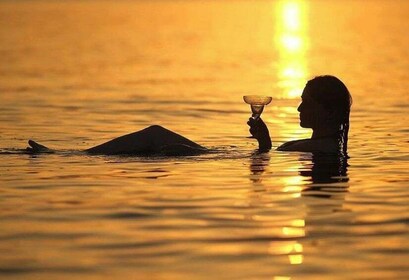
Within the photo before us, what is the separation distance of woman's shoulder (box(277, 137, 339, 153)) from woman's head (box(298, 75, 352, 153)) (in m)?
0.31

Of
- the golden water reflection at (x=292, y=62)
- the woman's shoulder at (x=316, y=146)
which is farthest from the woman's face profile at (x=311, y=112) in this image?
the golden water reflection at (x=292, y=62)

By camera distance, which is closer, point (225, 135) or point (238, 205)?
point (238, 205)

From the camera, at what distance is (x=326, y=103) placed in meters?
15.6

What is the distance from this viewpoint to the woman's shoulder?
52.5 feet

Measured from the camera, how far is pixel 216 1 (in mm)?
179000

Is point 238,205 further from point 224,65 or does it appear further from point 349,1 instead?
point 349,1

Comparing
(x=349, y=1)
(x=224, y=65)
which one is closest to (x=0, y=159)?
(x=224, y=65)

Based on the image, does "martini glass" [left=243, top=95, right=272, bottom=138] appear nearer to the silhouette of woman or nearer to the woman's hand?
the woman's hand

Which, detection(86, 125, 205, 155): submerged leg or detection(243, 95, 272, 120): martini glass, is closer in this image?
detection(243, 95, 272, 120): martini glass

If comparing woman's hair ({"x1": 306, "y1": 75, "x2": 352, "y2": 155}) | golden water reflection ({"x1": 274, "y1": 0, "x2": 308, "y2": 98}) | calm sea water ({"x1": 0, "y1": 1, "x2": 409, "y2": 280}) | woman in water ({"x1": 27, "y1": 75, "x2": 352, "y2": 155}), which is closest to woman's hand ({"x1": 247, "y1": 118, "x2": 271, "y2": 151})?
woman in water ({"x1": 27, "y1": 75, "x2": 352, "y2": 155})

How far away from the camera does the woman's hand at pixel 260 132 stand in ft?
49.1

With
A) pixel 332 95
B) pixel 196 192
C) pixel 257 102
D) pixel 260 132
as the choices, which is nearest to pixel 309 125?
Result: pixel 332 95

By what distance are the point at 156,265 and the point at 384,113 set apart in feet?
48.1

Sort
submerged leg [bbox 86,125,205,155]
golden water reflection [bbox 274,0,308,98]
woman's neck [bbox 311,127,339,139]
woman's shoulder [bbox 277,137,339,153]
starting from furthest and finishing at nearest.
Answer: golden water reflection [bbox 274,0,308,98], woman's shoulder [bbox 277,137,339,153], woman's neck [bbox 311,127,339,139], submerged leg [bbox 86,125,205,155]
